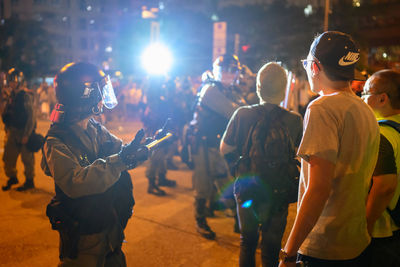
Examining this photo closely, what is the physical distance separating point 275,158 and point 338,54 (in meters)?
1.31

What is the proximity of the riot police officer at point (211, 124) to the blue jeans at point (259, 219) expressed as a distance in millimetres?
1496

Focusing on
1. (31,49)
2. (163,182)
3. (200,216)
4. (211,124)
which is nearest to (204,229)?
(200,216)

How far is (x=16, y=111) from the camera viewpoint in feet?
19.3

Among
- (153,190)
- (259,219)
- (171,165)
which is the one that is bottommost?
(171,165)

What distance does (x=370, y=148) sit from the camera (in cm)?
164

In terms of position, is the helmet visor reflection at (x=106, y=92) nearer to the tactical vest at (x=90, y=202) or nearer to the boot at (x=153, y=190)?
the tactical vest at (x=90, y=202)

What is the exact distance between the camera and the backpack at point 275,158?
281cm

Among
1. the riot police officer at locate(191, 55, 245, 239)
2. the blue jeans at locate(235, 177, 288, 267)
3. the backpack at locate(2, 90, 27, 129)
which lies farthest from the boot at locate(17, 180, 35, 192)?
the blue jeans at locate(235, 177, 288, 267)

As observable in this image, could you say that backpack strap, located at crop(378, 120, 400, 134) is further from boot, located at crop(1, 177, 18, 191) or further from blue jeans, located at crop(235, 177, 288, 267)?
boot, located at crop(1, 177, 18, 191)

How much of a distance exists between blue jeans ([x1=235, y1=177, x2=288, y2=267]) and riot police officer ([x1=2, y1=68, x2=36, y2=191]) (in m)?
4.59

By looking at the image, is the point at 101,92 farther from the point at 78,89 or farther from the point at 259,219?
the point at 259,219

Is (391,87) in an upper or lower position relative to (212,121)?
upper

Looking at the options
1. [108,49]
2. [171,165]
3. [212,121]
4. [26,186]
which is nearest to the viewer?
[212,121]

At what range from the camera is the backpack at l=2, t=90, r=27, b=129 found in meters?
5.88
